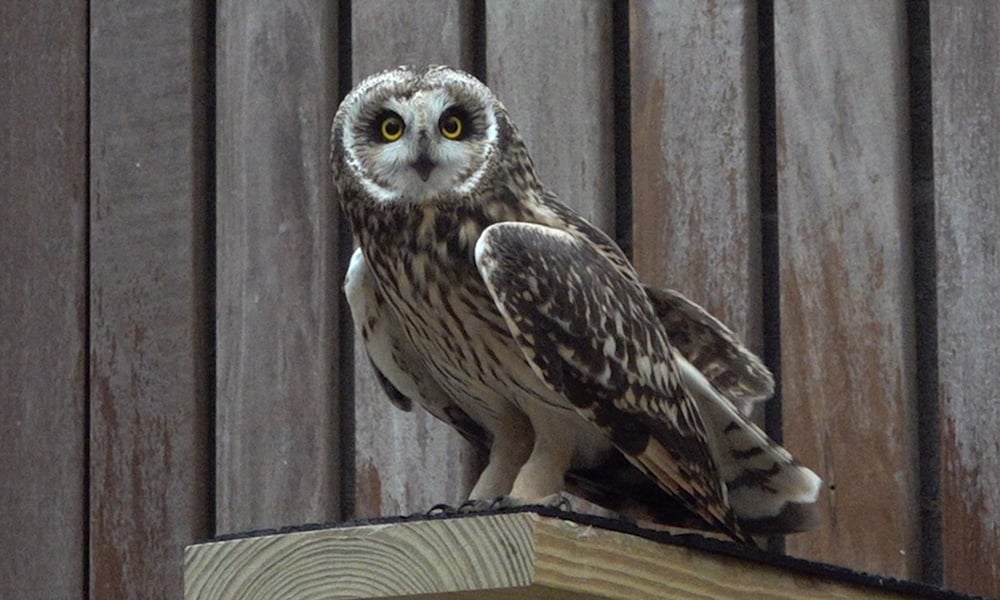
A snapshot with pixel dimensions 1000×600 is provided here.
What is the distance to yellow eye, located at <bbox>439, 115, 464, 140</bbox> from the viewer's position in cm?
277

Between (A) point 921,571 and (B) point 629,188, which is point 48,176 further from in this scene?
(A) point 921,571

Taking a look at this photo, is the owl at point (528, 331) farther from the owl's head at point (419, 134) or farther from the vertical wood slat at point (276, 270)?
the vertical wood slat at point (276, 270)

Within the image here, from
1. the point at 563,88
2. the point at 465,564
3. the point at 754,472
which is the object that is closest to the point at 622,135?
the point at 563,88

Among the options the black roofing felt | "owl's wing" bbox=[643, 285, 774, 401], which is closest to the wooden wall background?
"owl's wing" bbox=[643, 285, 774, 401]

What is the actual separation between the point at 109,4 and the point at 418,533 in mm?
1674

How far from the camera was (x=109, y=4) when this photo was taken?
359 cm

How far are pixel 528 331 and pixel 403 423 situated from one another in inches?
28.6

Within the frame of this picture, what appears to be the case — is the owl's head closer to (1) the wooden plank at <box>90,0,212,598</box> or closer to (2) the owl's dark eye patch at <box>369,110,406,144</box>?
(2) the owl's dark eye patch at <box>369,110,406,144</box>

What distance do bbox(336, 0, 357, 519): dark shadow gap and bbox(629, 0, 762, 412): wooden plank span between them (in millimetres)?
514

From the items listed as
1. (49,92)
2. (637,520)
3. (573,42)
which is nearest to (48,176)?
(49,92)

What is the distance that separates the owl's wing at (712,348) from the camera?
2912 mm

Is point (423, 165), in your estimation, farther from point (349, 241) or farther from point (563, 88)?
point (349, 241)

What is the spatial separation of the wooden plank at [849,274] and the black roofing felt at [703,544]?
0.32 meters

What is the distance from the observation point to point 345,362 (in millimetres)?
3369
